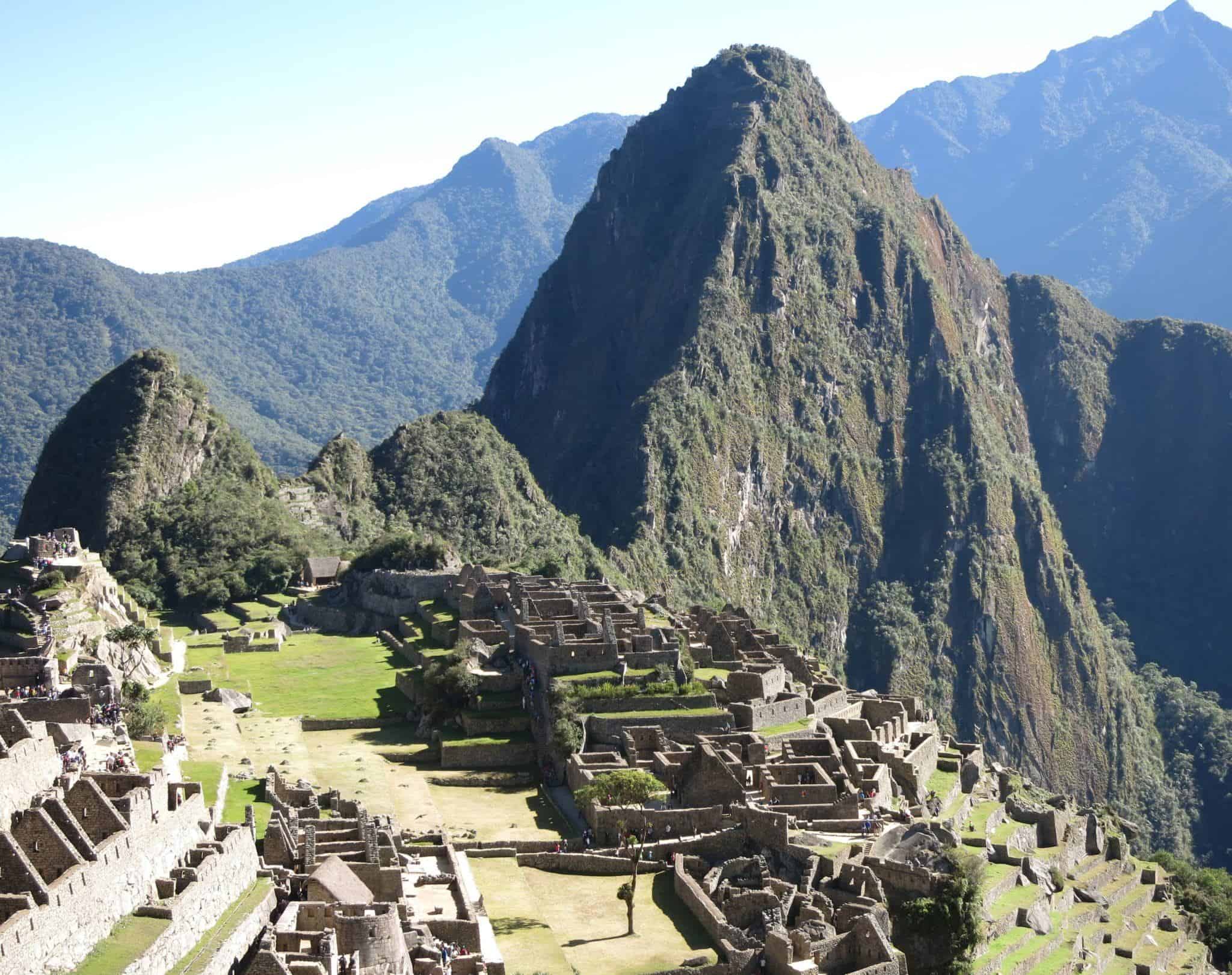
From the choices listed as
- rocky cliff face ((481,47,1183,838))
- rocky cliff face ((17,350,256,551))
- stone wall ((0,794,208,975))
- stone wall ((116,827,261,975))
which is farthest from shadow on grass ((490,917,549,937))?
rocky cliff face ((481,47,1183,838))

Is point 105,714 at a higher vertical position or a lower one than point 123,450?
lower

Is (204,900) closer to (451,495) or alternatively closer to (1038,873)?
(1038,873)

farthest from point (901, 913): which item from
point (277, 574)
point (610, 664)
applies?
point (277, 574)

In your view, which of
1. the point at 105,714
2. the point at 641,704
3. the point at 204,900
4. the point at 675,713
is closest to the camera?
the point at 204,900

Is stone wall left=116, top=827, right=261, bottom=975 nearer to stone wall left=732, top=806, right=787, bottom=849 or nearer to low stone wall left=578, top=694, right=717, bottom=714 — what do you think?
stone wall left=732, top=806, right=787, bottom=849

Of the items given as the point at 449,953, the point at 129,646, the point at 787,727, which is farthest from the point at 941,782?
the point at 129,646

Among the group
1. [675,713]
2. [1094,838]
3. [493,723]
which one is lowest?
[1094,838]
